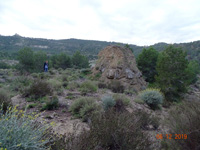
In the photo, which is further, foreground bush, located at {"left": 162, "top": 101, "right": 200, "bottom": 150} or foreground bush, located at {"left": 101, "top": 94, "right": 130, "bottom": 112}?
foreground bush, located at {"left": 101, "top": 94, "right": 130, "bottom": 112}

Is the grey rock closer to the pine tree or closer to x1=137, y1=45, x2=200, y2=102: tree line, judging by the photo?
x1=137, y1=45, x2=200, y2=102: tree line

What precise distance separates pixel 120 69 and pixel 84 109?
10.7 metres

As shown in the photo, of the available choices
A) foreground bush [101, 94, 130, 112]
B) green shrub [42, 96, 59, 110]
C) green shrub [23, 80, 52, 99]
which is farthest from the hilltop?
green shrub [42, 96, 59, 110]

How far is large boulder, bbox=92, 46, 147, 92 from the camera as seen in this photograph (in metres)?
14.7

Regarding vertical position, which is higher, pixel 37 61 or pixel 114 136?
pixel 114 136

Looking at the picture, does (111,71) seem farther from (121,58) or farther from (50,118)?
(50,118)

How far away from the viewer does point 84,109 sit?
5.23 m

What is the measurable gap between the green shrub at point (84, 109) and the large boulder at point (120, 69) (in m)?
8.52

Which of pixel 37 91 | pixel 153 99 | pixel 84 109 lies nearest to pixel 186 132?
pixel 84 109

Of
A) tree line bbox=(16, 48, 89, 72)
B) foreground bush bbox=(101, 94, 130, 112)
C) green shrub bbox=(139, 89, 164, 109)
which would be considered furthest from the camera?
tree line bbox=(16, 48, 89, 72)

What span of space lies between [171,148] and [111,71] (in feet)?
41.1

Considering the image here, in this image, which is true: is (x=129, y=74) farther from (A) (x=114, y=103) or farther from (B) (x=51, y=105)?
(B) (x=51, y=105)

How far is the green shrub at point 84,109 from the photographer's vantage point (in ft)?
16.7

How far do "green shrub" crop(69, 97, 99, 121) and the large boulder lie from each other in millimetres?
8519
